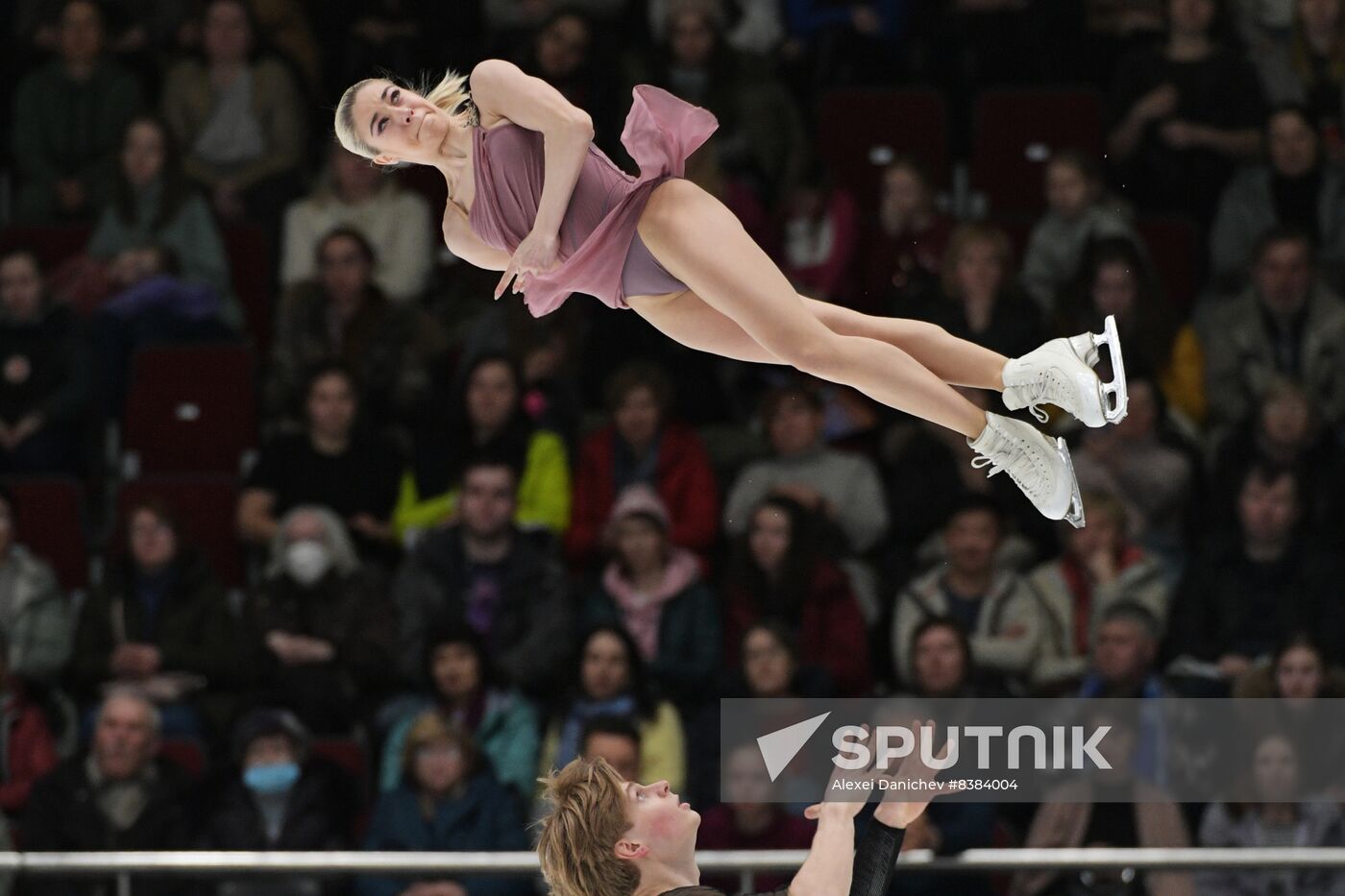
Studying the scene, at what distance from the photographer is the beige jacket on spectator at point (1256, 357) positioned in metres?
8.48

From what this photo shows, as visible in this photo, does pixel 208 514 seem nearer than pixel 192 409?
Yes

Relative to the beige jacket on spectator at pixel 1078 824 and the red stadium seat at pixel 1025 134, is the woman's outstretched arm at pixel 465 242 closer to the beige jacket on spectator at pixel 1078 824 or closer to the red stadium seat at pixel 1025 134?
the beige jacket on spectator at pixel 1078 824

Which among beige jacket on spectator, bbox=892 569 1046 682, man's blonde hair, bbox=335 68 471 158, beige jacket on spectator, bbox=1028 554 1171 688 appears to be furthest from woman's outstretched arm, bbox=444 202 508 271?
beige jacket on spectator, bbox=1028 554 1171 688

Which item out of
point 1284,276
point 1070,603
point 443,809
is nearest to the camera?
point 443,809

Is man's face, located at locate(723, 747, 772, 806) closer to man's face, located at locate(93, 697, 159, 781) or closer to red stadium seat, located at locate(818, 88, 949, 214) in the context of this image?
man's face, located at locate(93, 697, 159, 781)

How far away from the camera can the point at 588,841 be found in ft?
15.3

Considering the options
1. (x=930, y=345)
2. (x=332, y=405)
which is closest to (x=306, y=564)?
(x=332, y=405)

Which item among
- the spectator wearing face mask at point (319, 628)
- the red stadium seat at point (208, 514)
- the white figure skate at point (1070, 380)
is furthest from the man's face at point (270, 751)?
the white figure skate at point (1070, 380)

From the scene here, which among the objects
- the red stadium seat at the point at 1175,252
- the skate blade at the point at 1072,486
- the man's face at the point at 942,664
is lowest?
the man's face at the point at 942,664

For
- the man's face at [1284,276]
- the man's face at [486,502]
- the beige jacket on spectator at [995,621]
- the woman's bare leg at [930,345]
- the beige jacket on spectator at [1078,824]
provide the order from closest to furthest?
the woman's bare leg at [930,345] → the beige jacket on spectator at [1078,824] → the beige jacket on spectator at [995,621] → the man's face at [486,502] → the man's face at [1284,276]

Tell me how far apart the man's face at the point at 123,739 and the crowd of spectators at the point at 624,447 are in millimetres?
13

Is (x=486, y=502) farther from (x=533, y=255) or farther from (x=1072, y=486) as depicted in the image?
(x=1072, y=486)

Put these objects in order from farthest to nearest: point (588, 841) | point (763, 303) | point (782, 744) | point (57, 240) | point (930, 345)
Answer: point (57, 240), point (782, 744), point (930, 345), point (763, 303), point (588, 841)

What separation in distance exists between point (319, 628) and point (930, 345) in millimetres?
3231
